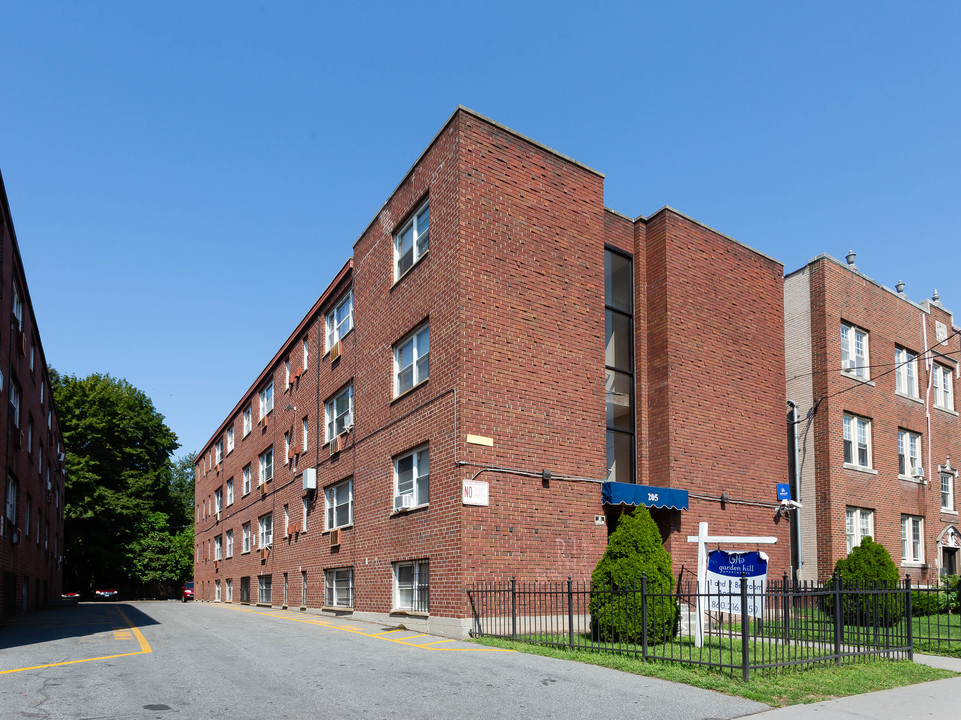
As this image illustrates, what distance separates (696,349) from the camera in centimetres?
2189

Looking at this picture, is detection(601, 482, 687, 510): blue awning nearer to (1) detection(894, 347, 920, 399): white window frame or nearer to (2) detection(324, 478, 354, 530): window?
(2) detection(324, 478, 354, 530): window

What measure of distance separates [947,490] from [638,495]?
18163 millimetres

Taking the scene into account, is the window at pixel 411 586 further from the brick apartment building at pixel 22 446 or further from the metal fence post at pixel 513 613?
the brick apartment building at pixel 22 446

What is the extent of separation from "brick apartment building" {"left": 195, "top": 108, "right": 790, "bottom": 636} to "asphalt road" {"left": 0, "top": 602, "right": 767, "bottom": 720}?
3.81m

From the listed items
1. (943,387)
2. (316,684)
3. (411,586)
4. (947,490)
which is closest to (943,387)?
(943,387)

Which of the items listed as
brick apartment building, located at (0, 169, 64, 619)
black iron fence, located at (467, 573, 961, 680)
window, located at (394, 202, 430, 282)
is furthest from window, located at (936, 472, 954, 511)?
brick apartment building, located at (0, 169, 64, 619)

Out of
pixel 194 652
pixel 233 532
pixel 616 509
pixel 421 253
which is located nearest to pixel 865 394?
pixel 616 509

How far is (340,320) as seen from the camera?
2778cm

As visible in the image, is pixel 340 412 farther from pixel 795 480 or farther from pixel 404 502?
pixel 795 480

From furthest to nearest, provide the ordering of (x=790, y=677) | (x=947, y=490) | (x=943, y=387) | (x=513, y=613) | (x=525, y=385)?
(x=943, y=387), (x=947, y=490), (x=525, y=385), (x=513, y=613), (x=790, y=677)

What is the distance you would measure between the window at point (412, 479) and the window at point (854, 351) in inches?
581

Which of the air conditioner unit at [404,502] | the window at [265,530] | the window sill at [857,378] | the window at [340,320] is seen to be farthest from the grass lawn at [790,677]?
the window at [265,530]

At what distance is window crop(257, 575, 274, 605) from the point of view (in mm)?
34688

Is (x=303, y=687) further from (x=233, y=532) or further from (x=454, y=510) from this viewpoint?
(x=233, y=532)
